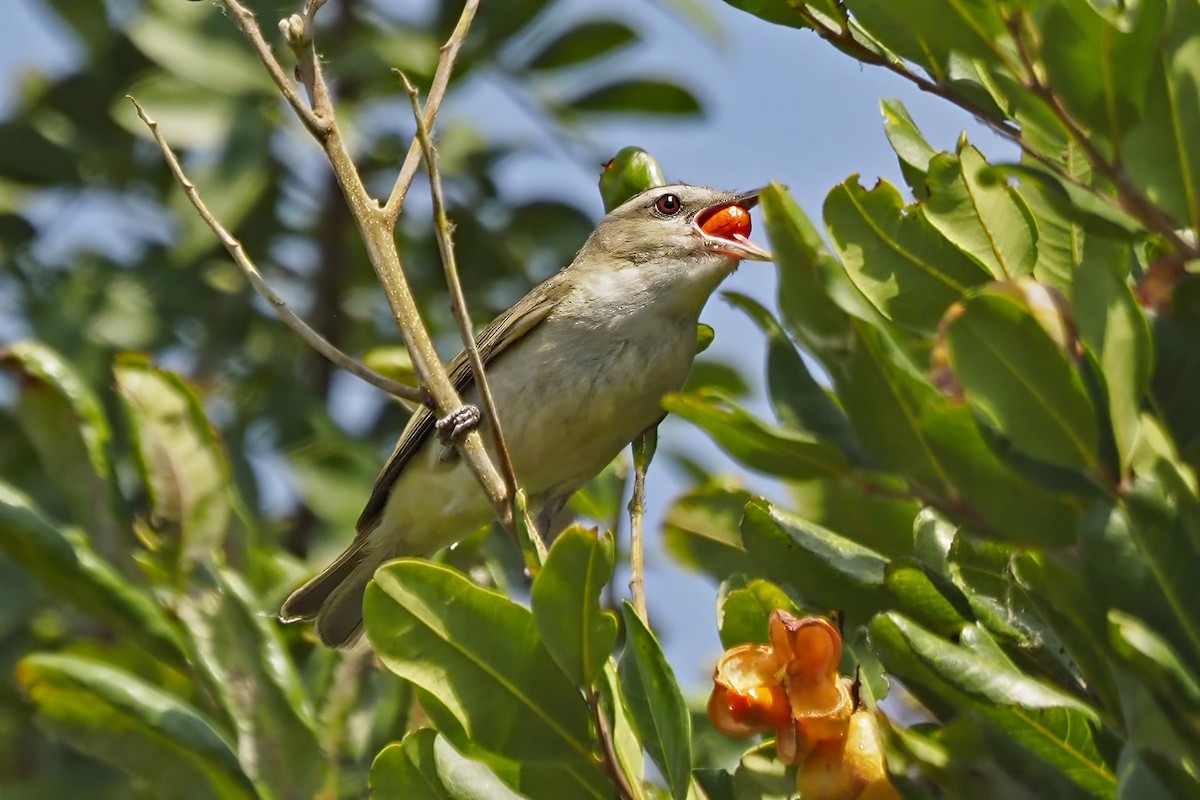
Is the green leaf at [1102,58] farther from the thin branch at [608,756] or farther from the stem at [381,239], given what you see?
the stem at [381,239]

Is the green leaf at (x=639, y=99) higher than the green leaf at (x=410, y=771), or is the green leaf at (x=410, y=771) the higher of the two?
the green leaf at (x=639, y=99)

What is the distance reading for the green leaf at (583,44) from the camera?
5.03 meters

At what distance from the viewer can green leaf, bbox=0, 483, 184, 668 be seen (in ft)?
9.33

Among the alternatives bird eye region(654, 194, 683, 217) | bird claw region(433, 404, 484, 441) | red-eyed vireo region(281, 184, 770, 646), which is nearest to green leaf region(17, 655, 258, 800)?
bird claw region(433, 404, 484, 441)

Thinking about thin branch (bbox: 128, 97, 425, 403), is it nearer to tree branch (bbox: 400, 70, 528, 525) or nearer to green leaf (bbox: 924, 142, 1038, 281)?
tree branch (bbox: 400, 70, 528, 525)

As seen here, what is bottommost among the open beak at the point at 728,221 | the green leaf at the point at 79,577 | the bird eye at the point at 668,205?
the green leaf at the point at 79,577

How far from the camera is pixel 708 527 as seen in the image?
9.62ft

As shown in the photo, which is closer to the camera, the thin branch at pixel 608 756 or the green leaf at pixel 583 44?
the thin branch at pixel 608 756

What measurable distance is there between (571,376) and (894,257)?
6.57 ft

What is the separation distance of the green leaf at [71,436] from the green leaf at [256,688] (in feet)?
0.89

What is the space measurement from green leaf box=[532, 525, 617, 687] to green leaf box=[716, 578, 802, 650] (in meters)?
0.31

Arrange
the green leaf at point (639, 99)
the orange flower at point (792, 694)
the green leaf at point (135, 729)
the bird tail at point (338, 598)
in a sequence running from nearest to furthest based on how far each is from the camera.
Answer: the orange flower at point (792, 694) < the green leaf at point (135, 729) < the bird tail at point (338, 598) < the green leaf at point (639, 99)

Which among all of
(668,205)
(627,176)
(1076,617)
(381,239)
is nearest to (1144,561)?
(1076,617)

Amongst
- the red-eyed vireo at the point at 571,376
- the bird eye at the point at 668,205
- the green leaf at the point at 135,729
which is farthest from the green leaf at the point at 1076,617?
the bird eye at the point at 668,205
